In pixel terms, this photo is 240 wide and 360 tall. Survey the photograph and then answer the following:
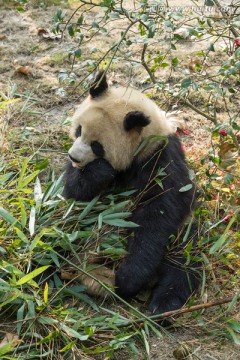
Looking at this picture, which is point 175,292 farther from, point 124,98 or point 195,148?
point 195,148

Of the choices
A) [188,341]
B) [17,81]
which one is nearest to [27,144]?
[17,81]

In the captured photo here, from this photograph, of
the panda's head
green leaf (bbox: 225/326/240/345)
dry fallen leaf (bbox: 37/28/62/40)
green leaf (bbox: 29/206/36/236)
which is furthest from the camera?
dry fallen leaf (bbox: 37/28/62/40)

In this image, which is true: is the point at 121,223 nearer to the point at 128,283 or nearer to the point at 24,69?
the point at 128,283

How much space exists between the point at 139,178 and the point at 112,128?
1.37ft

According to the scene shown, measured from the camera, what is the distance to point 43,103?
593 centimetres

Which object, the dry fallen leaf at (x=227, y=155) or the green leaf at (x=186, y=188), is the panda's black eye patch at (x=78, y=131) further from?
the dry fallen leaf at (x=227, y=155)

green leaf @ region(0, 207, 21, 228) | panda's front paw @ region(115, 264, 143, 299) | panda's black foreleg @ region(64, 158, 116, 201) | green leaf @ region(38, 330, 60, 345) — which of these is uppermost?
green leaf @ region(0, 207, 21, 228)

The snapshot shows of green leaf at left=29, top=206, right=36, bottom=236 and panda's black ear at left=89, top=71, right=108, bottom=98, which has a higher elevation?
panda's black ear at left=89, top=71, right=108, bottom=98

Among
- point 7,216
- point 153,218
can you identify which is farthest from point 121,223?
point 7,216

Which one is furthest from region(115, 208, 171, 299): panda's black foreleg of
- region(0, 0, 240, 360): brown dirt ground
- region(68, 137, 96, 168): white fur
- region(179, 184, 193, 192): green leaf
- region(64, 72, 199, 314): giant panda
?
region(68, 137, 96, 168): white fur

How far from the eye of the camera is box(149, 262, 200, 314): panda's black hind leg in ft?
12.9

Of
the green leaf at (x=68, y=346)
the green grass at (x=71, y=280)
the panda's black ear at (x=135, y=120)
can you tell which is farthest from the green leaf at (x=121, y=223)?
the green leaf at (x=68, y=346)

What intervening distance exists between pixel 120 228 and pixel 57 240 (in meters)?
0.54

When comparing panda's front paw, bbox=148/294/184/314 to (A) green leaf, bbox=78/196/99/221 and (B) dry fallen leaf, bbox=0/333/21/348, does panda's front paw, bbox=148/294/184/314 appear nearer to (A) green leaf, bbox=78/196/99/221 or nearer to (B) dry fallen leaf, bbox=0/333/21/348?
(A) green leaf, bbox=78/196/99/221
